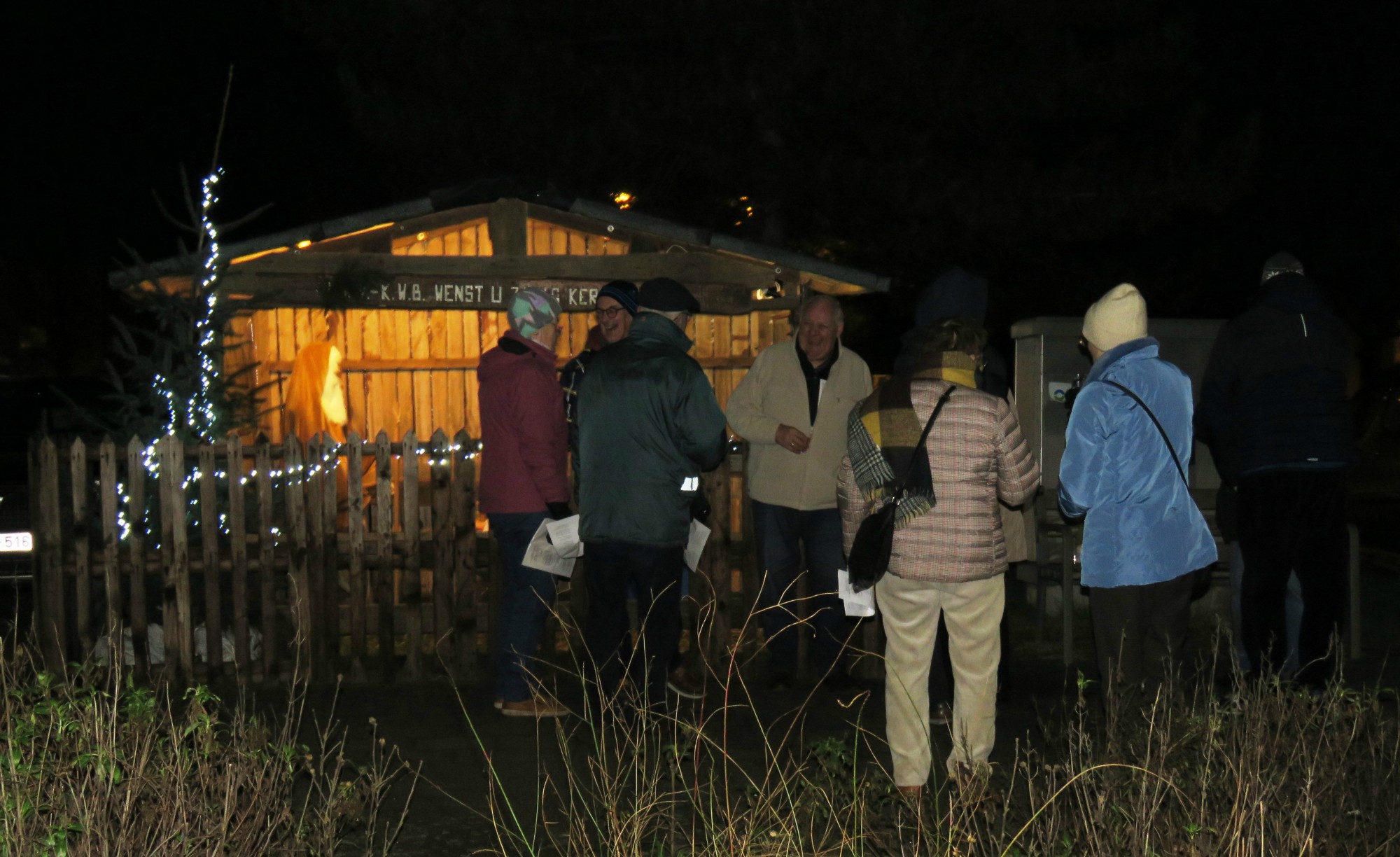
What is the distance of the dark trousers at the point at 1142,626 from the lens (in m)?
5.42

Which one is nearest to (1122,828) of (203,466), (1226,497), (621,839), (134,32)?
(621,839)

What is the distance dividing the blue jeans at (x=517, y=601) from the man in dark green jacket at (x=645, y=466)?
1.65 ft

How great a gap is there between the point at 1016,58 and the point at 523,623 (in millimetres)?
14362

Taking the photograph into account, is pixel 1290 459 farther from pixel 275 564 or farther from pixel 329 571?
pixel 275 564

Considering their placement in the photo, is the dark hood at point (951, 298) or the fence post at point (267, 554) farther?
the fence post at point (267, 554)

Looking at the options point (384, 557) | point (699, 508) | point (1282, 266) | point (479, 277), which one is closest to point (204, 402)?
point (384, 557)

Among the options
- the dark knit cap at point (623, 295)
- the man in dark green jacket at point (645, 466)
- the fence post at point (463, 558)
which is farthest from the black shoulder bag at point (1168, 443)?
the fence post at point (463, 558)

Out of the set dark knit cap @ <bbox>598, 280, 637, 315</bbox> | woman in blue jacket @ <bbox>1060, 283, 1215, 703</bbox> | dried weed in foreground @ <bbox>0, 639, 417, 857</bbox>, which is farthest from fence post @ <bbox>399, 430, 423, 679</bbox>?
woman in blue jacket @ <bbox>1060, 283, 1215, 703</bbox>

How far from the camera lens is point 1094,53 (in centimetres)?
1877

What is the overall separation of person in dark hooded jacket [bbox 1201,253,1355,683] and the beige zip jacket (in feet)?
6.11

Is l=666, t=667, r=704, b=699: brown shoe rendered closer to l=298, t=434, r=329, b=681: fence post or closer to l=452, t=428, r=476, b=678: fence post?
l=452, t=428, r=476, b=678: fence post

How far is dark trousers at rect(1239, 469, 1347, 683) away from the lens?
255 inches

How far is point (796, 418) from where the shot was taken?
7.45 meters

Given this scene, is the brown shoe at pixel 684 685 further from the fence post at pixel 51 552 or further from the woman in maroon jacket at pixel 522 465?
the fence post at pixel 51 552
